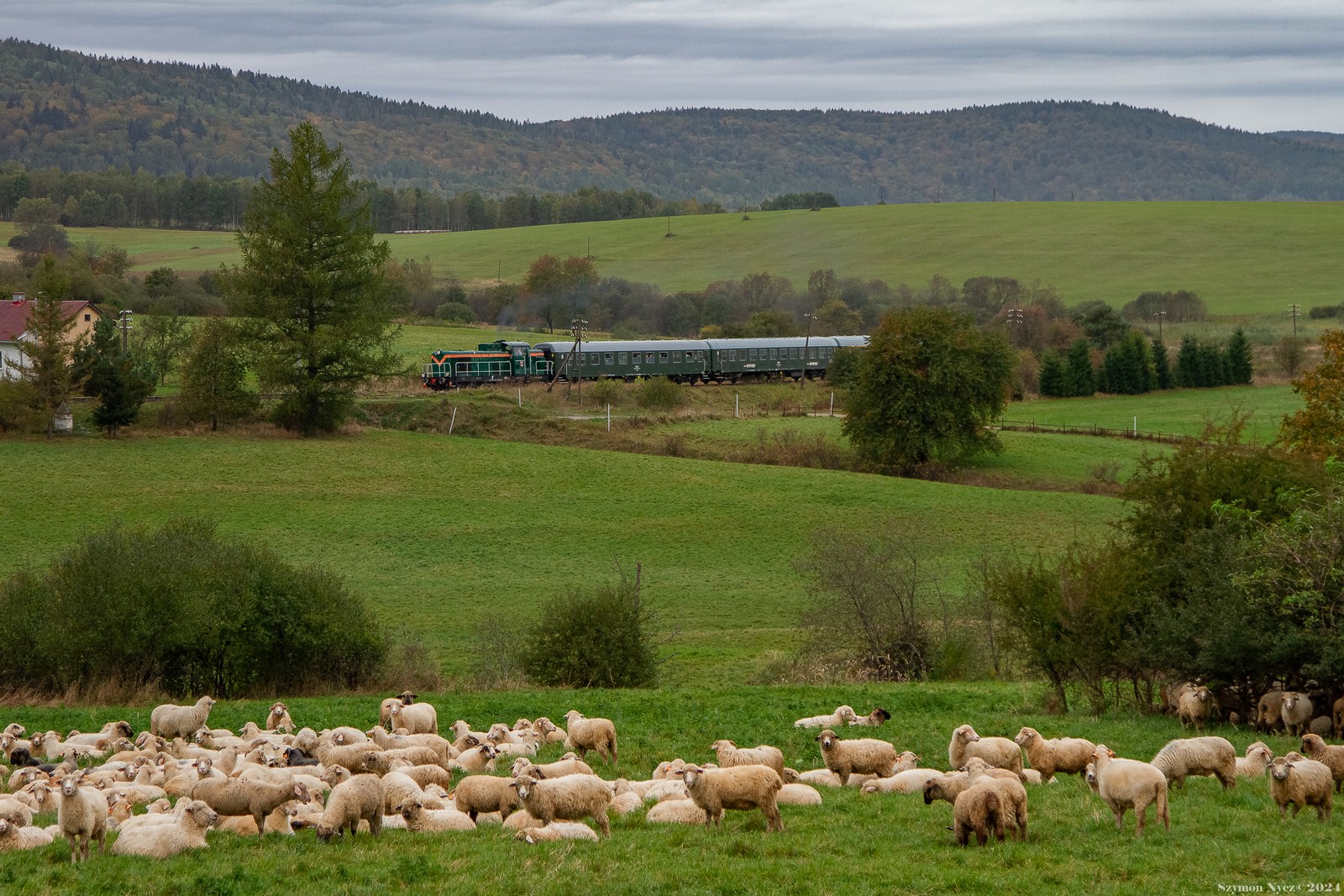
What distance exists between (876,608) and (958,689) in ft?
19.2

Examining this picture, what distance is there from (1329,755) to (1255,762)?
1.25m

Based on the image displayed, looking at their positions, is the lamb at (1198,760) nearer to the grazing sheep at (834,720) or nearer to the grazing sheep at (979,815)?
the grazing sheep at (979,815)

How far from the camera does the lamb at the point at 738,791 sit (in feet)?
44.2

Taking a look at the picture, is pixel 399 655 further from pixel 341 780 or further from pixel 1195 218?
pixel 1195 218

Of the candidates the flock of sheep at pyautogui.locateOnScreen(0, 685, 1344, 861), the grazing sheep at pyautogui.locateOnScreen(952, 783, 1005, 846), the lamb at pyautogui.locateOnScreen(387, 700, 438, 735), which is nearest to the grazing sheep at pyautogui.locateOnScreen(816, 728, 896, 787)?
the flock of sheep at pyautogui.locateOnScreen(0, 685, 1344, 861)

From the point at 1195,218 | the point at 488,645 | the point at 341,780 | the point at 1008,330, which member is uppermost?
the point at 1195,218

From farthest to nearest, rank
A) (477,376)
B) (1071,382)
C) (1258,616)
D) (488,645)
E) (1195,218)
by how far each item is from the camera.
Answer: (1195,218)
(1071,382)
(477,376)
(488,645)
(1258,616)

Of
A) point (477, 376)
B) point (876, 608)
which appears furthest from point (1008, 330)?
point (876, 608)

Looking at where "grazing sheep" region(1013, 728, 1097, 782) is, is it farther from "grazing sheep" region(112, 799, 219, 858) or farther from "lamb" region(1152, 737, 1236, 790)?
"grazing sheep" region(112, 799, 219, 858)

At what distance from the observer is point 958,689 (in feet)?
80.8

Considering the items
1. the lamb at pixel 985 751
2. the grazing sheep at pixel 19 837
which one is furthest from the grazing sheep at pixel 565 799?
the lamb at pixel 985 751

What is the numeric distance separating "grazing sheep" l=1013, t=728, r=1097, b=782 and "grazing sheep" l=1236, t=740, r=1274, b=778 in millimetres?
1647

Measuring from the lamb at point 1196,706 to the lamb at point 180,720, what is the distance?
46.4 feet

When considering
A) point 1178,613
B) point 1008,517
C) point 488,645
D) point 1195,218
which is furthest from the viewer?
point 1195,218
